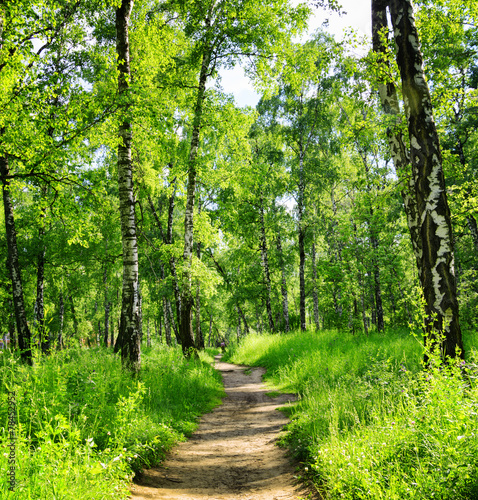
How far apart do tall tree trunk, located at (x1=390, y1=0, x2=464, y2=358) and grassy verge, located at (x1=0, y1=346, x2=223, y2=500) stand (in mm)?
4462

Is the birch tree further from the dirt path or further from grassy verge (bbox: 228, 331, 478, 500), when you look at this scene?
the dirt path

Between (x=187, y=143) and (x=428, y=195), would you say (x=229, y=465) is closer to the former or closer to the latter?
(x=428, y=195)

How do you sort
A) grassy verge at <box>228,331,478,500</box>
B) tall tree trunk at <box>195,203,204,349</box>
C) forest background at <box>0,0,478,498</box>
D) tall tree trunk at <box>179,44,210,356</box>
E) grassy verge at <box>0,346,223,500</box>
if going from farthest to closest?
tall tree trunk at <box>195,203,204,349</box>, tall tree trunk at <box>179,44,210,356</box>, forest background at <box>0,0,478,498</box>, grassy verge at <box>0,346,223,500</box>, grassy verge at <box>228,331,478,500</box>

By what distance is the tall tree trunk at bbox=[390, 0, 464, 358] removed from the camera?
4.94 metres

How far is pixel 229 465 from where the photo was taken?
187 inches

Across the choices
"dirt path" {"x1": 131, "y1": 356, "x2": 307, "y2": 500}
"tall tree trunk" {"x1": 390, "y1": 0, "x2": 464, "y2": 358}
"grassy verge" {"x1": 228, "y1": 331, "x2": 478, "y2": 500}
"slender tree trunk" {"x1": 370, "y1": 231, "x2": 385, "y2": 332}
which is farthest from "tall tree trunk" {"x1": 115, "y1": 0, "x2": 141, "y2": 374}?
"slender tree trunk" {"x1": 370, "y1": 231, "x2": 385, "y2": 332}

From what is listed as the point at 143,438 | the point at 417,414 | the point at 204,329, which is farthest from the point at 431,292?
the point at 204,329

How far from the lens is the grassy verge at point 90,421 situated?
2635mm

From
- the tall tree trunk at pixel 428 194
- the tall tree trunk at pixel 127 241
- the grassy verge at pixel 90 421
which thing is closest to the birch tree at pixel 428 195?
the tall tree trunk at pixel 428 194

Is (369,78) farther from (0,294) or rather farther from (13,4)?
(0,294)

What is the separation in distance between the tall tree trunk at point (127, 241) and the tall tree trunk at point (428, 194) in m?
5.43

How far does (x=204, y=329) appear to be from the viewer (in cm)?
5725

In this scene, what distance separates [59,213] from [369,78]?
24.1ft

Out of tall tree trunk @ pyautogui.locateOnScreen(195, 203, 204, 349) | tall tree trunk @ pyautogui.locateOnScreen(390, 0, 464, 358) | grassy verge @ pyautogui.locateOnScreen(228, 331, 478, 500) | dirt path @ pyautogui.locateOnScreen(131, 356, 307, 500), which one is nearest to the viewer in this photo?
grassy verge @ pyautogui.locateOnScreen(228, 331, 478, 500)
